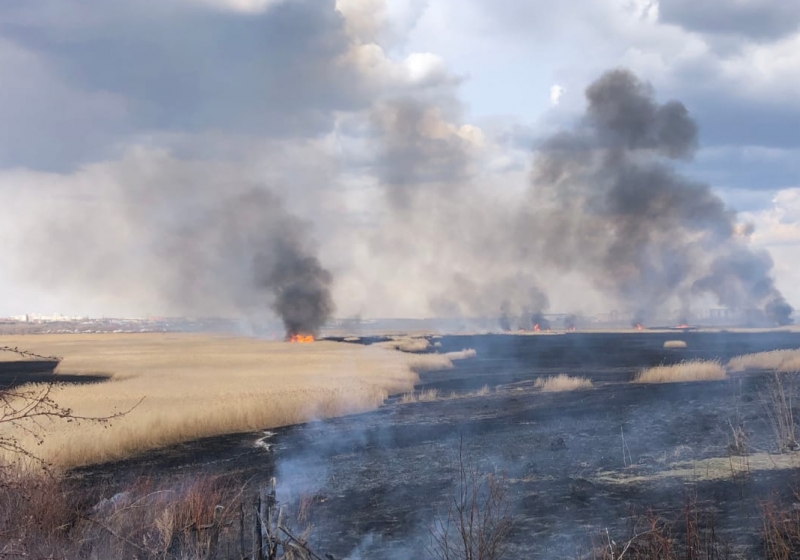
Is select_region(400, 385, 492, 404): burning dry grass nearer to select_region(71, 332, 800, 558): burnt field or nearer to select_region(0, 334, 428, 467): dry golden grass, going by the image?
select_region(0, 334, 428, 467): dry golden grass

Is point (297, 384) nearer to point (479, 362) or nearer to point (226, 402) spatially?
point (226, 402)

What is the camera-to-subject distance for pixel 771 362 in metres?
39.1

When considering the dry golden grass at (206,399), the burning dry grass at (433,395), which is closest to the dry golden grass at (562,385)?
the burning dry grass at (433,395)

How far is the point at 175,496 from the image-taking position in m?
13.7

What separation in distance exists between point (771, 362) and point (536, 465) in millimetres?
30131

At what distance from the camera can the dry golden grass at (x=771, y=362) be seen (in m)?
36.0

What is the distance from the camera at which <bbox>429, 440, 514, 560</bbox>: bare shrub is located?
26.9 ft

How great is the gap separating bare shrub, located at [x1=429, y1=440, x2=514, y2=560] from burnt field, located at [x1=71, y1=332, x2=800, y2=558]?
0.93ft

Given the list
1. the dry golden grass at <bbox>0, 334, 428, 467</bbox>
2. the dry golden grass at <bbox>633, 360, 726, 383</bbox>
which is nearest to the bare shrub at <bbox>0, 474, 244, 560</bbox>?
the dry golden grass at <bbox>0, 334, 428, 467</bbox>

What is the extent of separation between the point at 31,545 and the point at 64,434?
13.4 meters

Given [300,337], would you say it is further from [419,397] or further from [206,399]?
[419,397]

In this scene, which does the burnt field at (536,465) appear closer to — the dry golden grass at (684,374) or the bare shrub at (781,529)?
the bare shrub at (781,529)

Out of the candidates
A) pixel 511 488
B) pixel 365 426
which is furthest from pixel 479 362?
pixel 511 488

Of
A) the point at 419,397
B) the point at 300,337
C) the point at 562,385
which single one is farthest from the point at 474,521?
the point at 300,337
